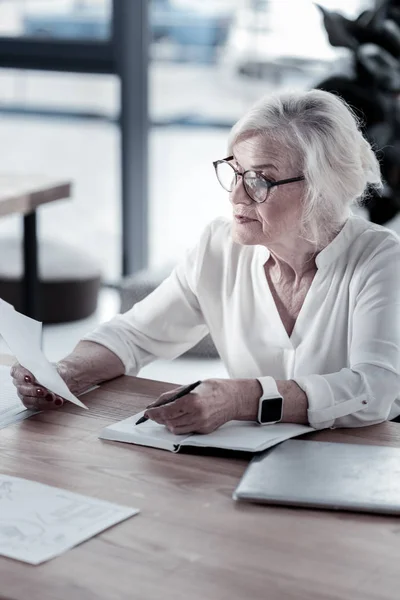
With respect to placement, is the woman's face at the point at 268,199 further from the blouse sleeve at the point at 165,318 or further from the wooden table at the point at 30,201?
the wooden table at the point at 30,201

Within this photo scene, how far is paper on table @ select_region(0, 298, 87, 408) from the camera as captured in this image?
1686 millimetres

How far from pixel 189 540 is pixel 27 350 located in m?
0.54

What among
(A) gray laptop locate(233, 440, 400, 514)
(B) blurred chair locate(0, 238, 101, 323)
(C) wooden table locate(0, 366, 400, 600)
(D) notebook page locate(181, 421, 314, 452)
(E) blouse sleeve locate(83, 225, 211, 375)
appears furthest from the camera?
(B) blurred chair locate(0, 238, 101, 323)

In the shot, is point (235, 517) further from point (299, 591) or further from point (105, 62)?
point (105, 62)

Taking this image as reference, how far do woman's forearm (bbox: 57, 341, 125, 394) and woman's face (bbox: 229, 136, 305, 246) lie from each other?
34 cm

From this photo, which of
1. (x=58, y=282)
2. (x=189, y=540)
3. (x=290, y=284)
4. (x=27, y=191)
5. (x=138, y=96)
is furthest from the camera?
(x=138, y=96)

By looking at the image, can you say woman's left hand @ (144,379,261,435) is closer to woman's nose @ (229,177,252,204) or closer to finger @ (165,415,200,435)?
finger @ (165,415,200,435)

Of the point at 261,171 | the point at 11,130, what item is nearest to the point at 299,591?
the point at 261,171

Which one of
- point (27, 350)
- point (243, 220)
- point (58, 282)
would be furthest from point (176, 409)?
point (58, 282)

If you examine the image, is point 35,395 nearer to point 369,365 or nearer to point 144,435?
point 144,435

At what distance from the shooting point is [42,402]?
5.83ft

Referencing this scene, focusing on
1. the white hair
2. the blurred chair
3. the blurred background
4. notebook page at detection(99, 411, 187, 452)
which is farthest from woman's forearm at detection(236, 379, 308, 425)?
the blurred background

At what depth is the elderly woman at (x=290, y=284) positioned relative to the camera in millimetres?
1830

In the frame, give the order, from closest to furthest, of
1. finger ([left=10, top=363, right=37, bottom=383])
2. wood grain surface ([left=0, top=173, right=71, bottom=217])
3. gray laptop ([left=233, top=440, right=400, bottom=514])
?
gray laptop ([left=233, top=440, right=400, bottom=514]), finger ([left=10, top=363, right=37, bottom=383]), wood grain surface ([left=0, top=173, right=71, bottom=217])
